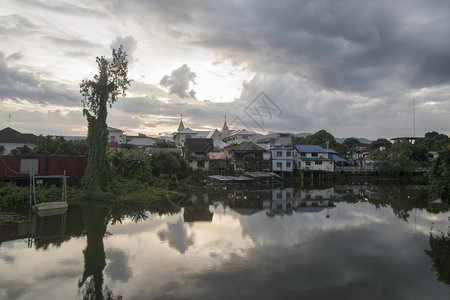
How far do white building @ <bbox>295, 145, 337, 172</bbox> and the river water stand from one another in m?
25.0

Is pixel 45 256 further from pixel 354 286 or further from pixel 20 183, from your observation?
pixel 20 183

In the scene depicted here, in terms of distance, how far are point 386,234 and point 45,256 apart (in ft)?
56.4

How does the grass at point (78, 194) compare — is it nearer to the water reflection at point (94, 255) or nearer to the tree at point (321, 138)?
the water reflection at point (94, 255)

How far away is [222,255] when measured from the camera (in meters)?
12.0

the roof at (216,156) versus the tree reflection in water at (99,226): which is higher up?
the roof at (216,156)

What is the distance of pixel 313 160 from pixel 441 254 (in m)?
34.0

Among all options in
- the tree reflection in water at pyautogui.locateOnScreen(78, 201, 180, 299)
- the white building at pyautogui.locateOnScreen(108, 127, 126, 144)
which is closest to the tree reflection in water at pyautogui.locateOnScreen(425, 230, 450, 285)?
the tree reflection in water at pyautogui.locateOnScreen(78, 201, 180, 299)

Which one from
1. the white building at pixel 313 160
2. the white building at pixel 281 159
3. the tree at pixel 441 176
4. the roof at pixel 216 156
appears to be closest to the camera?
the tree at pixel 441 176

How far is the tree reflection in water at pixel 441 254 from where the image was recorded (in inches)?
418

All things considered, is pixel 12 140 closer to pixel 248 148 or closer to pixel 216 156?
pixel 216 156

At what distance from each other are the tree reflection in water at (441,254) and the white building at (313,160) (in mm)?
30182

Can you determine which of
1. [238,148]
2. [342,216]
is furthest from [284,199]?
[238,148]

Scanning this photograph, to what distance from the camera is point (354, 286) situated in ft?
31.2

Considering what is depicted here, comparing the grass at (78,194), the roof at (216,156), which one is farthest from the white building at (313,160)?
the grass at (78,194)
